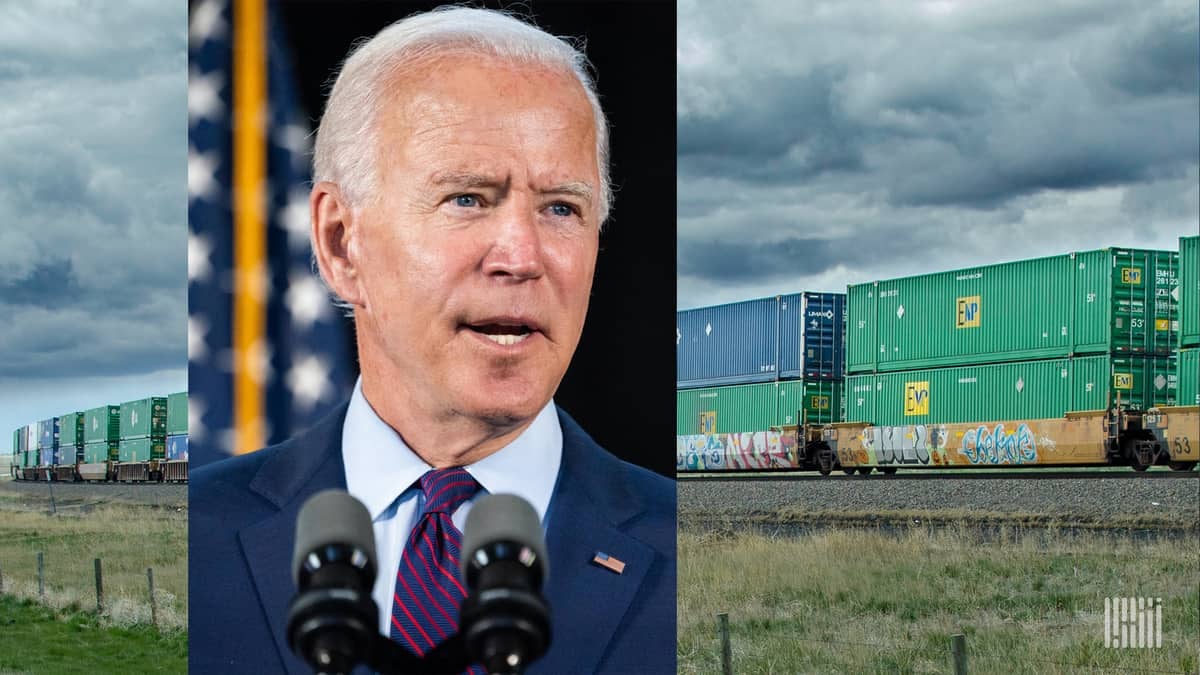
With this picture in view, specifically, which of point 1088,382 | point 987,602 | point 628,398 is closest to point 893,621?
point 987,602

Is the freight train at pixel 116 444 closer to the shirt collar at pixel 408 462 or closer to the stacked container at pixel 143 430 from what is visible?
the stacked container at pixel 143 430

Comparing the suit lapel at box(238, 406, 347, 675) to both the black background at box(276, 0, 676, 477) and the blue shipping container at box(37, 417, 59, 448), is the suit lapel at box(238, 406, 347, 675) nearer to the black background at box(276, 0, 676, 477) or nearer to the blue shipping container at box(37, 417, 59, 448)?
the black background at box(276, 0, 676, 477)

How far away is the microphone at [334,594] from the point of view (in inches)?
105

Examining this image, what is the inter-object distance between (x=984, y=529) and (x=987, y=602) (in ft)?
19.6

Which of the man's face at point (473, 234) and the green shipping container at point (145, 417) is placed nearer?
the man's face at point (473, 234)

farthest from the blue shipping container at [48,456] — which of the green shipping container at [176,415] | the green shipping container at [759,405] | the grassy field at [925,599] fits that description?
the grassy field at [925,599]

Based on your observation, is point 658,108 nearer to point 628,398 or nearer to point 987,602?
point 628,398

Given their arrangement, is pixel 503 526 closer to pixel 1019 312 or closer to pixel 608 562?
pixel 608 562

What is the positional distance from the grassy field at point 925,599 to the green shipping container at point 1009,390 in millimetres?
9381

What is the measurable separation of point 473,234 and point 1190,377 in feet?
93.8

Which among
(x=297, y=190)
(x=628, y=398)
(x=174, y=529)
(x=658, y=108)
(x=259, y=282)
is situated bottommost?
(x=174, y=529)

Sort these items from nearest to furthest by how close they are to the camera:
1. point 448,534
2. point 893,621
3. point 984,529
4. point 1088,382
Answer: point 448,534 → point 893,621 → point 984,529 → point 1088,382

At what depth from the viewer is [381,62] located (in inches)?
189

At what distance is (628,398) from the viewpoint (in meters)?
5.22
